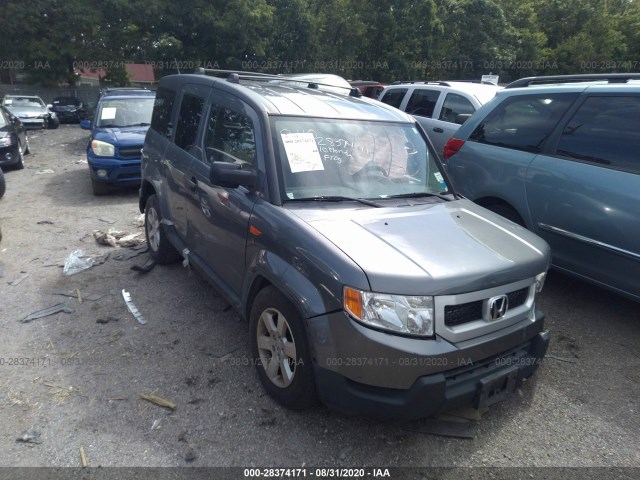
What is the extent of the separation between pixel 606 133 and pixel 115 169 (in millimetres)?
7331

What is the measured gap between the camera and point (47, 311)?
13.7ft

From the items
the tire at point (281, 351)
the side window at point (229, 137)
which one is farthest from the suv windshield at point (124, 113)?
the tire at point (281, 351)

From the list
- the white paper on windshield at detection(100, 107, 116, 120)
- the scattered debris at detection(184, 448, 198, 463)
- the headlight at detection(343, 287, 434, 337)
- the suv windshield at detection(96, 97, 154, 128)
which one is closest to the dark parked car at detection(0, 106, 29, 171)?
the suv windshield at detection(96, 97, 154, 128)

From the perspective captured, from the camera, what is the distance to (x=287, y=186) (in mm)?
3029

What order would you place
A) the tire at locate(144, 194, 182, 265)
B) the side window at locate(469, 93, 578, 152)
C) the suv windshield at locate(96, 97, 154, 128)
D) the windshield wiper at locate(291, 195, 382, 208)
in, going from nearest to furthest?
1. the windshield wiper at locate(291, 195, 382, 208)
2. the side window at locate(469, 93, 578, 152)
3. the tire at locate(144, 194, 182, 265)
4. the suv windshield at locate(96, 97, 154, 128)

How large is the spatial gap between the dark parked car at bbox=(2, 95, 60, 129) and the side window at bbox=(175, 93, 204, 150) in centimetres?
1770

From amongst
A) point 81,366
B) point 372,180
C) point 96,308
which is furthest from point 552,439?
point 96,308

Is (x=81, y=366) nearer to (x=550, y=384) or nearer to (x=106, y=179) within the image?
(x=550, y=384)

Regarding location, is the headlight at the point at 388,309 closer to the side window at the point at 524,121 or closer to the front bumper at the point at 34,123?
the side window at the point at 524,121

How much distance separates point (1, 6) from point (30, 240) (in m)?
25.8

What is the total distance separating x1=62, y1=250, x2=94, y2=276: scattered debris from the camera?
507 cm

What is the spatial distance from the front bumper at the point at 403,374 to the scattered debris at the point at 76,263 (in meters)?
3.75

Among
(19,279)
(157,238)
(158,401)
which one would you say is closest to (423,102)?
(157,238)

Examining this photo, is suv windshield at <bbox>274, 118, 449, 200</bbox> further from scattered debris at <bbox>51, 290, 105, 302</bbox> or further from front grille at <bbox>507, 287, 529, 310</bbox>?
scattered debris at <bbox>51, 290, 105, 302</bbox>
